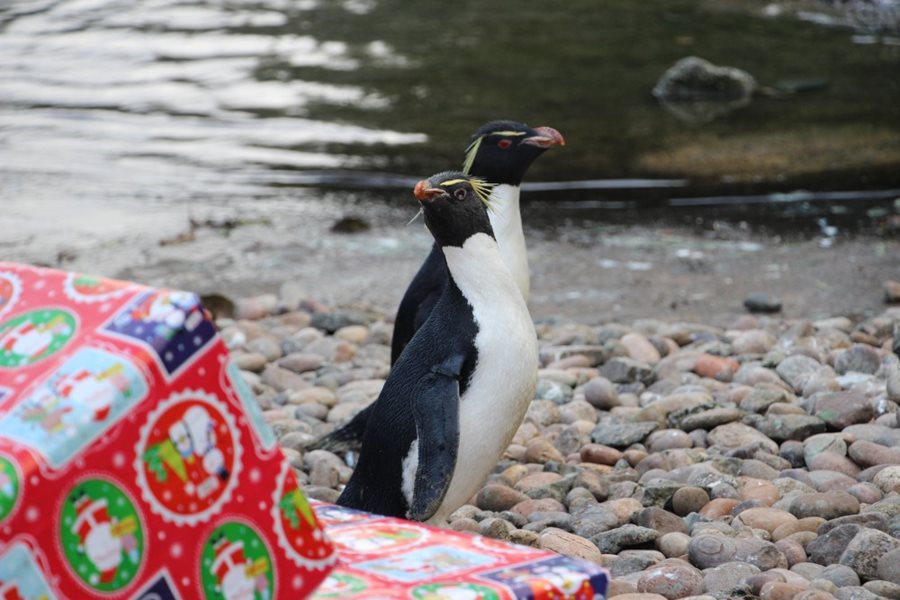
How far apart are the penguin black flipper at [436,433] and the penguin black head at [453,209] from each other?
0.30 m

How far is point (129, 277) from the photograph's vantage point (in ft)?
20.6

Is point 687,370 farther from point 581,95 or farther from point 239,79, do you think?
point 239,79

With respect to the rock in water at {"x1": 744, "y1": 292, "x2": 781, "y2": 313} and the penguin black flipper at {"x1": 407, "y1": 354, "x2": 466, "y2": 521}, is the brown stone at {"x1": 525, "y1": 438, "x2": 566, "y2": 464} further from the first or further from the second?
the rock in water at {"x1": 744, "y1": 292, "x2": 781, "y2": 313}

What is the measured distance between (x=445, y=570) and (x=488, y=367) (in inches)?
46.6

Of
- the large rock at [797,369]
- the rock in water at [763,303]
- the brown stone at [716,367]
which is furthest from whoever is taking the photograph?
the rock in water at [763,303]

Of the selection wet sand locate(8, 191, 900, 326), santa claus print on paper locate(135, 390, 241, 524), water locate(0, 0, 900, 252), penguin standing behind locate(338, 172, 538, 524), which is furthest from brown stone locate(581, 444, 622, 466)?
water locate(0, 0, 900, 252)

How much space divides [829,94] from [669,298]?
15.9ft

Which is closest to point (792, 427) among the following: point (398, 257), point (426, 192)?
point (426, 192)

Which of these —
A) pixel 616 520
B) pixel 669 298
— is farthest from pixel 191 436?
pixel 669 298

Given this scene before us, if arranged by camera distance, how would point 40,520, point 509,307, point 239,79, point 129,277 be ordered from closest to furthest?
1. point 40,520
2. point 509,307
3. point 129,277
4. point 239,79

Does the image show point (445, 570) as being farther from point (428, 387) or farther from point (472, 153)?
point (472, 153)

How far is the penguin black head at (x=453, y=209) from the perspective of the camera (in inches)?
117

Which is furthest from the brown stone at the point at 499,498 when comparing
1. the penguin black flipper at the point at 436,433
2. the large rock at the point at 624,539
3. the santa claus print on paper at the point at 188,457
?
the santa claus print on paper at the point at 188,457

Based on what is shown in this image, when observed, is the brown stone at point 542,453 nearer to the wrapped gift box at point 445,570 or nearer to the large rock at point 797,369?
the large rock at point 797,369
